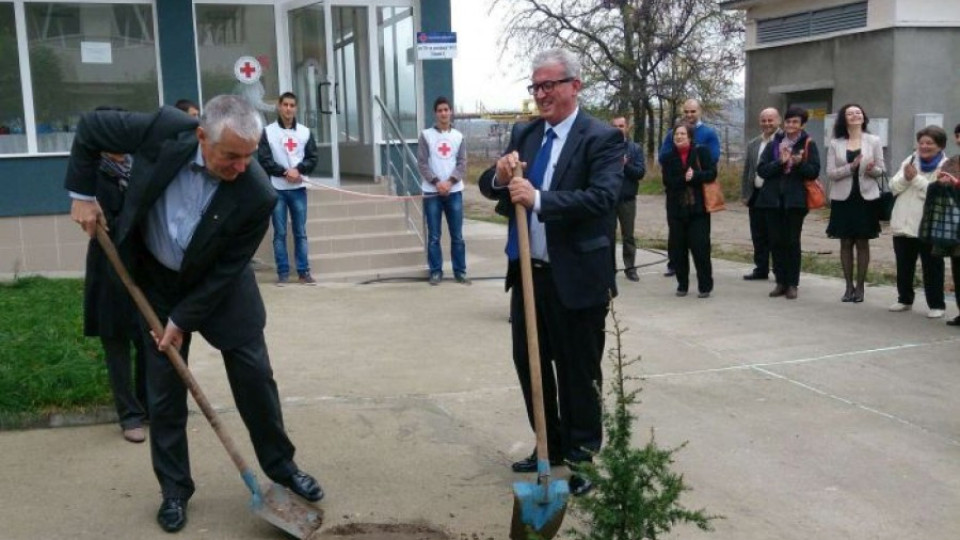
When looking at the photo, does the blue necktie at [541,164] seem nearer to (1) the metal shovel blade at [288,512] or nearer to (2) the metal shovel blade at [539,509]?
(2) the metal shovel blade at [539,509]

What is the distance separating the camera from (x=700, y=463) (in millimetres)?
4863

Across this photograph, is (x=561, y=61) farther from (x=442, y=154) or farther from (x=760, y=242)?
(x=760, y=242)

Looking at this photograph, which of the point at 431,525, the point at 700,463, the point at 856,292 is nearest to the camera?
the point at 431,525

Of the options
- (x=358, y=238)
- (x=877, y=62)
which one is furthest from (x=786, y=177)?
(x=877, y=62)

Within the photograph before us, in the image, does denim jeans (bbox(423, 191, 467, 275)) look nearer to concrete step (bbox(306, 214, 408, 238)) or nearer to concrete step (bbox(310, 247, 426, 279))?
concrete step (bbox(310, 247, 426, 279))

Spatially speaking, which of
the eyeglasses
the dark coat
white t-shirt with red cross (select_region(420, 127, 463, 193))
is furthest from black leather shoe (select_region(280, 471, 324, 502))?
white t-shirt with red cross (select_region(420, 127, 463, 193))

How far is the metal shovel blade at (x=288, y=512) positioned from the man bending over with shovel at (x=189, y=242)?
5.4 inches

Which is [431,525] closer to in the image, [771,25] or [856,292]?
[856,292]

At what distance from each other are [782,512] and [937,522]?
64 centimetres

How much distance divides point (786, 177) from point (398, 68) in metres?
5.51

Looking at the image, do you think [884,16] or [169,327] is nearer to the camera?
[169,327]

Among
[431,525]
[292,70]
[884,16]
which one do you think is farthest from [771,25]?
[431,525]

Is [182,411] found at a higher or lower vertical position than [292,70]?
lower

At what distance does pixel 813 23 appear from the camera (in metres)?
19.8
